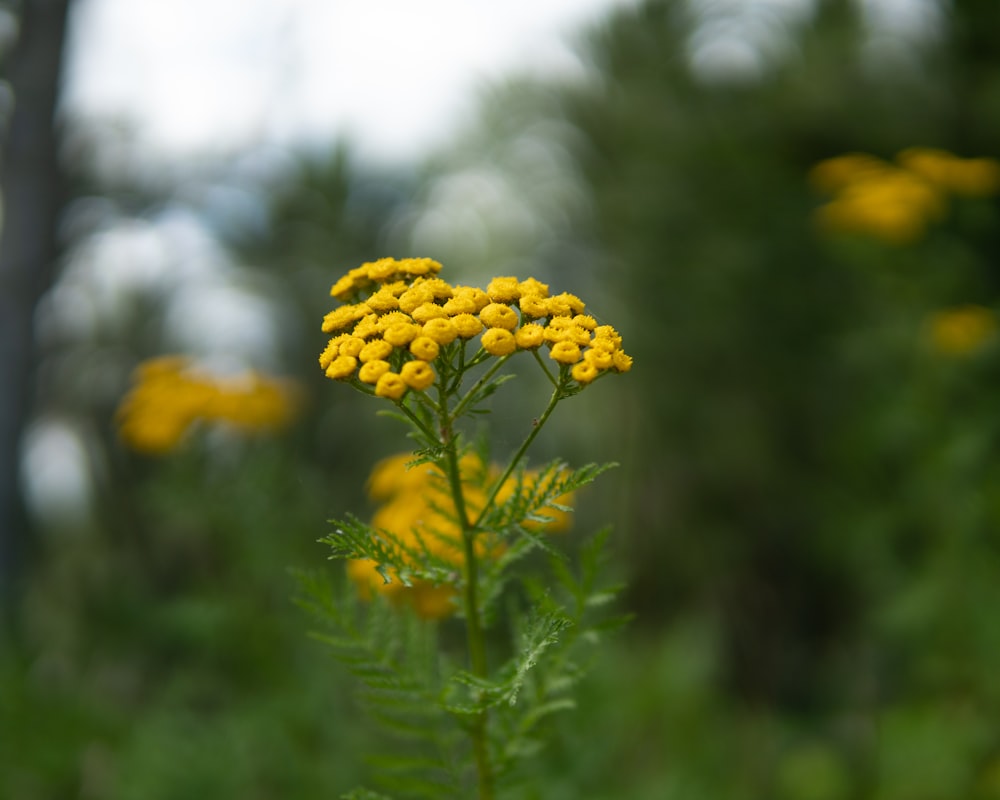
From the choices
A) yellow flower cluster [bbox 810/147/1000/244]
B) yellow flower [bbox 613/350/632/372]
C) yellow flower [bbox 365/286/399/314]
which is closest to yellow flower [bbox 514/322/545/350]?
yellow flower [bbox 613/350/632/372]

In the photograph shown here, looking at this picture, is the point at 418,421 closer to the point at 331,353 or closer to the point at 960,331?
the point at 331,353

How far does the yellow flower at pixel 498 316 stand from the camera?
1.21m

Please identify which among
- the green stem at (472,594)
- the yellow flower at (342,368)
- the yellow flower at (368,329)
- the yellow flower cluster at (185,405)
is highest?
the yellow flower cluster at (185,405)

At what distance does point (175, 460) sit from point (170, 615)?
0.62 meters

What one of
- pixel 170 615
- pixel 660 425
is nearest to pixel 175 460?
pixel 170 615

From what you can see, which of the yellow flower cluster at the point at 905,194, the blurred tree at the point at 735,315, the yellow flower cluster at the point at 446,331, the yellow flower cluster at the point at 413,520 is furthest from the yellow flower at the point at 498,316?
the blurred tree at the point at 735,315

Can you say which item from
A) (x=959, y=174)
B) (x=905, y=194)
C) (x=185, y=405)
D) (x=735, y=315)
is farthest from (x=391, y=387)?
(x=735, y=315)

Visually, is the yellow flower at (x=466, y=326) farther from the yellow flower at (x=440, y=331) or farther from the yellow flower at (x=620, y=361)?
the yellow flower at (x=620, y=361)

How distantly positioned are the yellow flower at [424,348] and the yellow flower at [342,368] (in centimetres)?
10

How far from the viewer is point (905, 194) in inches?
150

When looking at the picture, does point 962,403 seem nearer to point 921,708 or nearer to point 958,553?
point 958,553

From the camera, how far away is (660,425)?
7.49 m

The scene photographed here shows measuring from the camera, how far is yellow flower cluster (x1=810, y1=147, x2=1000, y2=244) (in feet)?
12.4

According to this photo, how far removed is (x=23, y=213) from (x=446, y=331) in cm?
493
